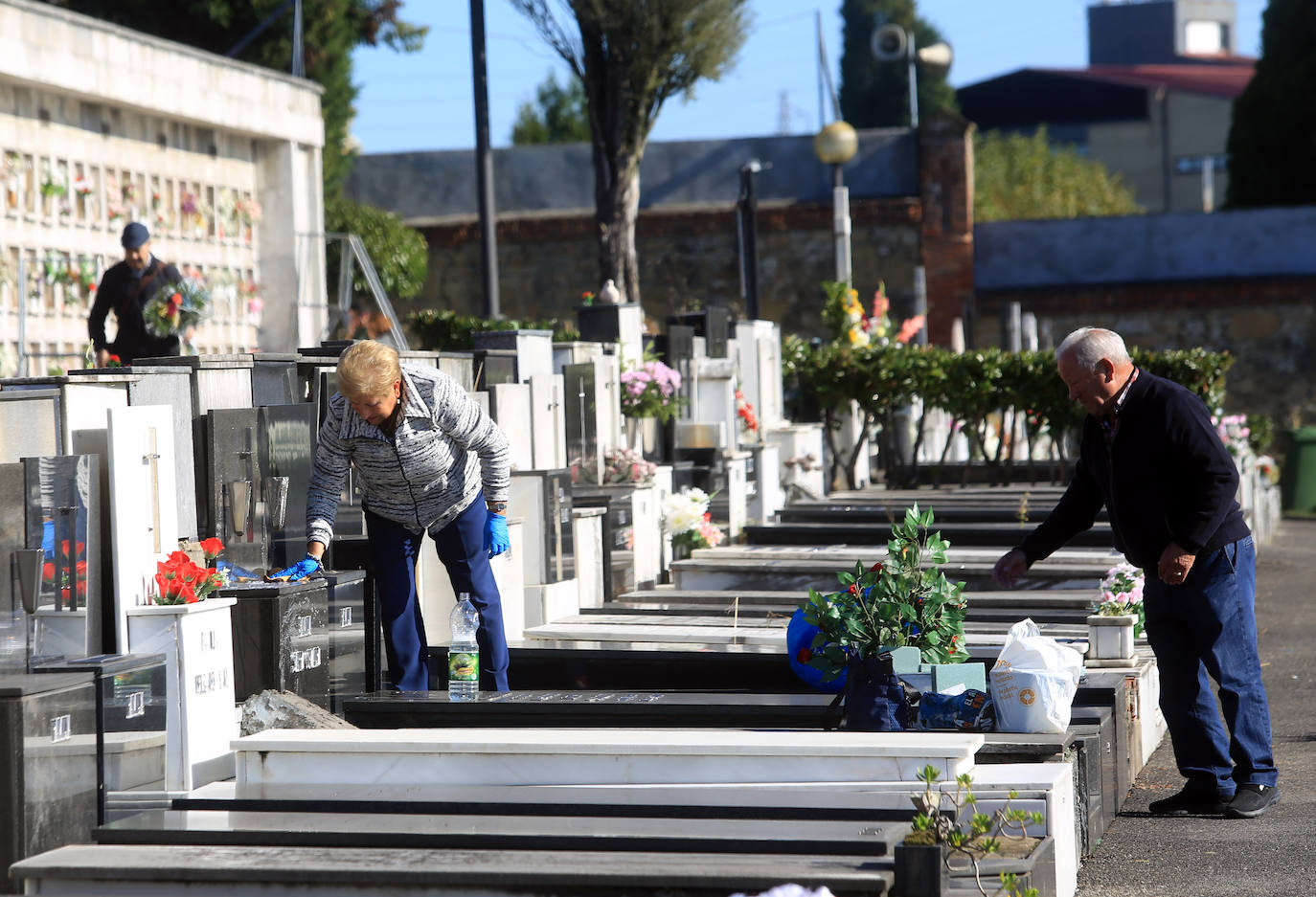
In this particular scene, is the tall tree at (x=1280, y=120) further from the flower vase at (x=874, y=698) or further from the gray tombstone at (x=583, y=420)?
the flower vase at (x=874, y=698)

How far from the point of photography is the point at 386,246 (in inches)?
985

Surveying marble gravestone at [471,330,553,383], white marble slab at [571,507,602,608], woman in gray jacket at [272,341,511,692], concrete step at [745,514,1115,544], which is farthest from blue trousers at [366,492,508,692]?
concrete step at [745,514,1115,544]

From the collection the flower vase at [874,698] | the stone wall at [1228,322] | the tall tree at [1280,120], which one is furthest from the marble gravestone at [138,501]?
the tall tree at [1280,120]

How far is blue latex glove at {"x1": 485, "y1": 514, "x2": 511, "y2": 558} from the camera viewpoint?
6652 mm

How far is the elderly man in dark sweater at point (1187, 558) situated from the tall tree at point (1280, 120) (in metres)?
27.1

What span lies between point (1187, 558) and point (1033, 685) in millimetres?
680

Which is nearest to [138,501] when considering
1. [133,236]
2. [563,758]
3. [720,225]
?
[563,758]

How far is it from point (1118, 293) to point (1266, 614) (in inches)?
615

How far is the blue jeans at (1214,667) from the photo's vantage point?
19.1 feet

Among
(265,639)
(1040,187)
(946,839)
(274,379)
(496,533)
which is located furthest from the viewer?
(1040,187)

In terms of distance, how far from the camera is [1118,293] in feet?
87.9

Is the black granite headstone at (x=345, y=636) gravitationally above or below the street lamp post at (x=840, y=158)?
below

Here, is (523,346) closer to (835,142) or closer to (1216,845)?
(1216,845)

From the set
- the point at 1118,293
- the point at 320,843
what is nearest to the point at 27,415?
the point at 320,843
